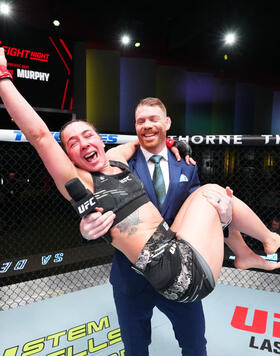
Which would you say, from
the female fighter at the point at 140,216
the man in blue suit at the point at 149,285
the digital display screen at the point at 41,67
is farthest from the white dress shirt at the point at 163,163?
the digital display screen at the point at 41,67

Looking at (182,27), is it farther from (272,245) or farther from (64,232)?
(272,245)

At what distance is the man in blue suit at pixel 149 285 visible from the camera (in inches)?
46.6

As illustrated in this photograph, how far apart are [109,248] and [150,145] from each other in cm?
274

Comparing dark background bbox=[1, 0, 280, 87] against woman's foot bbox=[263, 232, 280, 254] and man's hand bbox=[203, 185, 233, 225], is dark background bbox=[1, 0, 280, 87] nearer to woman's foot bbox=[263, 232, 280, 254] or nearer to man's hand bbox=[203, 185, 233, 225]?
man's hand bbox=[203, 185, 233, 225]

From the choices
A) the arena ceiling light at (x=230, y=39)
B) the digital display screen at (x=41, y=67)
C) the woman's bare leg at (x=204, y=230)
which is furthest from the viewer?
the arena ceiling light at (x=230, y=39)

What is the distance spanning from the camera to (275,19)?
201 inches

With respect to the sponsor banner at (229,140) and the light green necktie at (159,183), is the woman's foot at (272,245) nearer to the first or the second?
the light green necktie at (159,183)

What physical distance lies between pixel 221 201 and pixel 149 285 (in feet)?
1.73

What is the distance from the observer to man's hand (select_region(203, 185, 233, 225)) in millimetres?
1073

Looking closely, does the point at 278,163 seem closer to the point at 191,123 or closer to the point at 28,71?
the point at 191,123

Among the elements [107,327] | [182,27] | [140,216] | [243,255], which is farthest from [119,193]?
[182,27]

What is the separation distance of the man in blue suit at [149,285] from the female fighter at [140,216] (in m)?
0.12

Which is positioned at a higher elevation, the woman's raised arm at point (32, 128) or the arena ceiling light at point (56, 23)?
the arena ceiling light at point (56, 23)

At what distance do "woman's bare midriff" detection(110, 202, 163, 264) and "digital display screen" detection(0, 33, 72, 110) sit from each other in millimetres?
4463
